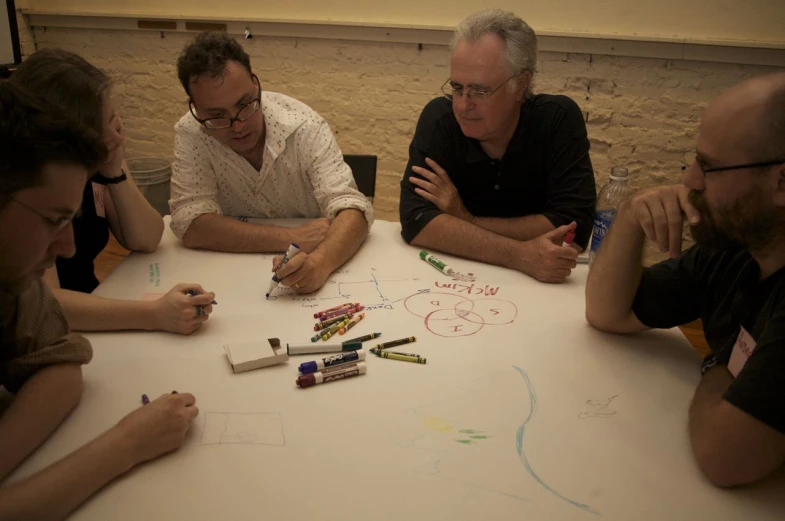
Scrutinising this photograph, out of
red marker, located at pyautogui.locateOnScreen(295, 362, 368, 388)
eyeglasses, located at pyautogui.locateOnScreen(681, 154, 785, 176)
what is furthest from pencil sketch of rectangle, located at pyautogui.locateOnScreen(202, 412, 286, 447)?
eyeglasses, located at pyautogui.locateOnScreen(681, 154, 785, 176)

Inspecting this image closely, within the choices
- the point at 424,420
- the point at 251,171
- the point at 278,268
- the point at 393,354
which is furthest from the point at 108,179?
the point at 424,420

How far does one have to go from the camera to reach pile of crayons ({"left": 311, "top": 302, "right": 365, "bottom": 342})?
59.8 inches

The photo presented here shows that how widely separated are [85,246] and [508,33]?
67.3 inches

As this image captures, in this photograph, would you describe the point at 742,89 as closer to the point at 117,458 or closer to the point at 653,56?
the point at 117,458

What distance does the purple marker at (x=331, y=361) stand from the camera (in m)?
1.35

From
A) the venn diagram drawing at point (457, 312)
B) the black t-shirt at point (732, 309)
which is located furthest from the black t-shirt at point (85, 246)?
the black t-shirt at point (732, 309)

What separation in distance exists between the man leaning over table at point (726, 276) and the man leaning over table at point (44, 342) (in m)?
1.06

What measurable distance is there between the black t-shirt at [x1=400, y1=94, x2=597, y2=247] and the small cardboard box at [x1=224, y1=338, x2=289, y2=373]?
82 centimetres

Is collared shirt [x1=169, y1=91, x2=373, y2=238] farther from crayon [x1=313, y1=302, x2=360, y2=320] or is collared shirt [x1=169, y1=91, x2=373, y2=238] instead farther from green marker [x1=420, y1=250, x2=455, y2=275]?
crayon [x1=313, y1=302, x2=360, y2=320]

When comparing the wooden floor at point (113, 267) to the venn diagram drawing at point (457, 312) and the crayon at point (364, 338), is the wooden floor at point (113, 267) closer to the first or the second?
the venn diagram drawing at point (457, 312)

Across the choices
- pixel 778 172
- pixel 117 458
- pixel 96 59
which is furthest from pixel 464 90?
pixel 96 59

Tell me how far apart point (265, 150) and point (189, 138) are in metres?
0.27

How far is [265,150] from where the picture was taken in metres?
2.16

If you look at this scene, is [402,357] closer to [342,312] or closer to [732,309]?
[342,312]
